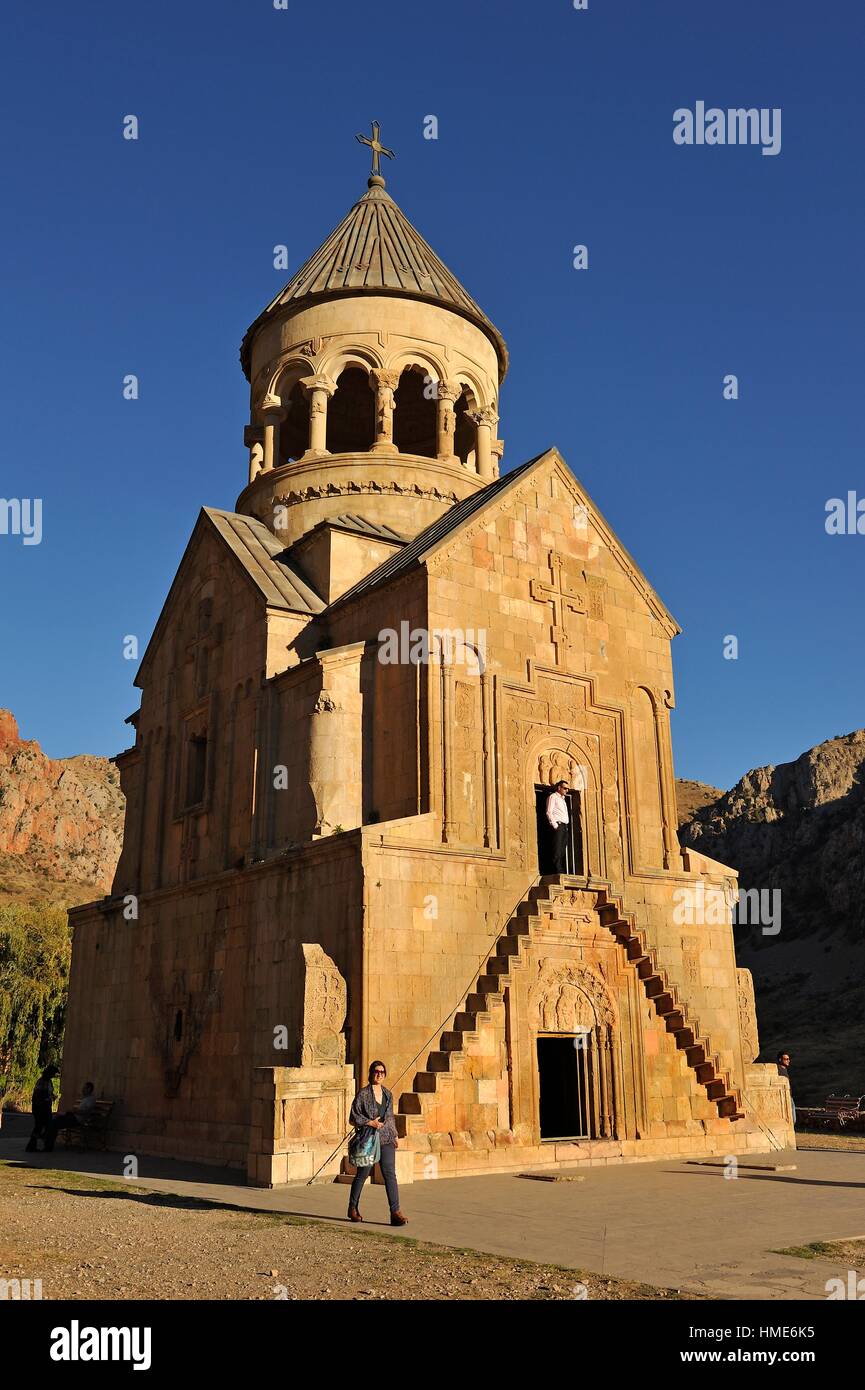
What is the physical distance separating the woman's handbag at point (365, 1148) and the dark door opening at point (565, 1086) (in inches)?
289

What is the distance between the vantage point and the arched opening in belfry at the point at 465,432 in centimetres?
2812

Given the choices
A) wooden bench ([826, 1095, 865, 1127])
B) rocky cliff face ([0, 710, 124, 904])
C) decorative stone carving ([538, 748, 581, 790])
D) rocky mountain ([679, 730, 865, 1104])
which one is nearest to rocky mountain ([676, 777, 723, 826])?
rocky mountain ([679, 730, 865, 1104])

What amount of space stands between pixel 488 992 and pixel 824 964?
46.8 meters

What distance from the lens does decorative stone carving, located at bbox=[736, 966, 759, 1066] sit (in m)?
21.5

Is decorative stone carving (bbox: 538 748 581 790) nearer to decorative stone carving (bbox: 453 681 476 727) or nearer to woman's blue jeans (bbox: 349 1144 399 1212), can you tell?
decorative stone carving (bbox: 453 681 476 727)

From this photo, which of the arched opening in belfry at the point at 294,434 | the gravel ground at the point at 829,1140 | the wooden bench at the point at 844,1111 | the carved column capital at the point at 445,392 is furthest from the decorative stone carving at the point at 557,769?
the wooden bench at the point at 844,1111

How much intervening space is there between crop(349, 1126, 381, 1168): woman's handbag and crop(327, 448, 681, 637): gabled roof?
35.1ft

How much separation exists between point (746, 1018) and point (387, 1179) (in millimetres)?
12231

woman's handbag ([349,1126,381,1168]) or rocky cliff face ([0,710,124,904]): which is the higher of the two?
rocky cliff face ([0,710,124,904])

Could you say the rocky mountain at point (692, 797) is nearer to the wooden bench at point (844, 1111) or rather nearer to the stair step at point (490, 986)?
the wooden bench at point (844, 1111)

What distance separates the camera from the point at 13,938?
155 ft

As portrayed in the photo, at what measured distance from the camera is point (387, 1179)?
37.0 feet
